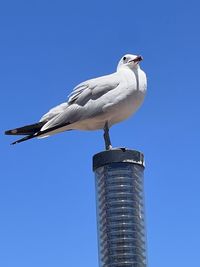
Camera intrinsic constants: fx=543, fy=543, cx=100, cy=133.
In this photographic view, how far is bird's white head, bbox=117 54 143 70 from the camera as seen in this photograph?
9992mm

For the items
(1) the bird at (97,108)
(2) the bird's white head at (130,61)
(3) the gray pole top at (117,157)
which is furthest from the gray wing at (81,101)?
(3) the gray pole top at (117,157)

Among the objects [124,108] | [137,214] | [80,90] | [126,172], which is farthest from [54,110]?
[137,214]

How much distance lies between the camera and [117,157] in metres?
8.53

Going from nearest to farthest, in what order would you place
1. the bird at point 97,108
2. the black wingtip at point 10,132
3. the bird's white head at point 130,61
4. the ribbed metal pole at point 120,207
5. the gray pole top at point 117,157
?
the ribbed metal pole at point 120,207, the gray pole top at point 117,157, the black wingtip at point 10,132, the bird at point 97,108, the bird's white head at point 130,61

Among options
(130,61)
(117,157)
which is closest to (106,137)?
(117,157)

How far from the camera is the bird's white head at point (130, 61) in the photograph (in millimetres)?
9992

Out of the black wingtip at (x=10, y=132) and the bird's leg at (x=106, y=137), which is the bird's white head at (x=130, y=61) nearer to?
the bird's leg at (x=106, y=137)

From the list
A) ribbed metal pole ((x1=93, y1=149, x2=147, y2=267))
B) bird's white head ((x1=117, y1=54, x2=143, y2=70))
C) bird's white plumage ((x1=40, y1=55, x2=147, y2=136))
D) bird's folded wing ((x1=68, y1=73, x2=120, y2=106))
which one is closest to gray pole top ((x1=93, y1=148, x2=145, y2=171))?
ribbed metal pole ((x1=93, y1=149, x2=147, y2=267))

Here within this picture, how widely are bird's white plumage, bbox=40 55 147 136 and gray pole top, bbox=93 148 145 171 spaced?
0.93 metres

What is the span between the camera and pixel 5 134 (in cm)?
914

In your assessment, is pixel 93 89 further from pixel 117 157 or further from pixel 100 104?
pixel 117 157

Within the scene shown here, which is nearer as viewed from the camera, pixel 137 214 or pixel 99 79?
pixel 137 214

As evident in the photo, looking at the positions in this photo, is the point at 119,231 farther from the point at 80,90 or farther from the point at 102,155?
the point at 80,90

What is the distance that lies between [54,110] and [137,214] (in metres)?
2.56
